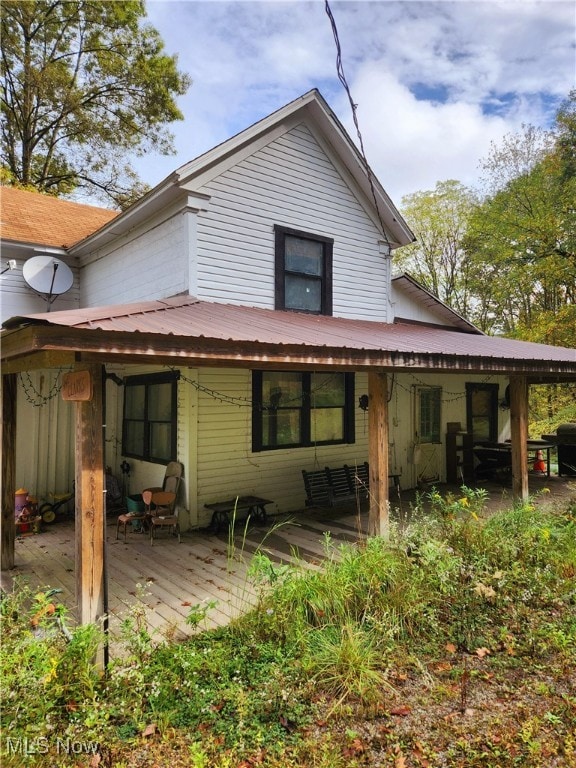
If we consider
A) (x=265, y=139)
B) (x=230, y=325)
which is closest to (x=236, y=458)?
(x=230, y=325)

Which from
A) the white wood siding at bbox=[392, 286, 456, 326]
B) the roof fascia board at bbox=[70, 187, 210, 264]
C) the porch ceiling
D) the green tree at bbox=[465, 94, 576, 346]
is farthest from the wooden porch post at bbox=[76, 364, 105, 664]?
the green tree at bbox=[465, 94, 576, 346]

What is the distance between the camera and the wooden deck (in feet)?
15.3

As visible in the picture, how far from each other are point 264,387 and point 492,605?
4.78 m

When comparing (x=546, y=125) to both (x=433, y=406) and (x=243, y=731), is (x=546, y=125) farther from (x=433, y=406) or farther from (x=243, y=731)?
(x=243, y=731)

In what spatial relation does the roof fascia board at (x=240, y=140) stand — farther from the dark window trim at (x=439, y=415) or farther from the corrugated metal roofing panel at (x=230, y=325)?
the dark window trim at (x=439, y=415)

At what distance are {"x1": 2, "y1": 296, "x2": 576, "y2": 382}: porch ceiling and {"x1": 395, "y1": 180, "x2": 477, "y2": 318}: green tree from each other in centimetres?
2004

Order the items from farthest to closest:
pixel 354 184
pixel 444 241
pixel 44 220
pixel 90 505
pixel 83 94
A: pixel 444 241
pixel 83 94
pixel 44 220
pixel 354 184
pixel 90 505

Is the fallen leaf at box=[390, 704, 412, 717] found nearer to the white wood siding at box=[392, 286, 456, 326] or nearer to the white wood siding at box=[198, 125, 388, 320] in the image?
the white wood siding at box=[198, 125, 388, 320]

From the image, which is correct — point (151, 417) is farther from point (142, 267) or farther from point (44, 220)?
point (44, 220)

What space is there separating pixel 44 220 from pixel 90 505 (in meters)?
9.21

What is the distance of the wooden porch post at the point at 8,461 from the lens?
579cm

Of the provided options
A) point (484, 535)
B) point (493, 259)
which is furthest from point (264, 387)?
point (493, 259)

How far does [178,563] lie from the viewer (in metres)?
6.00

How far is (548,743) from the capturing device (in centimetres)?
296
